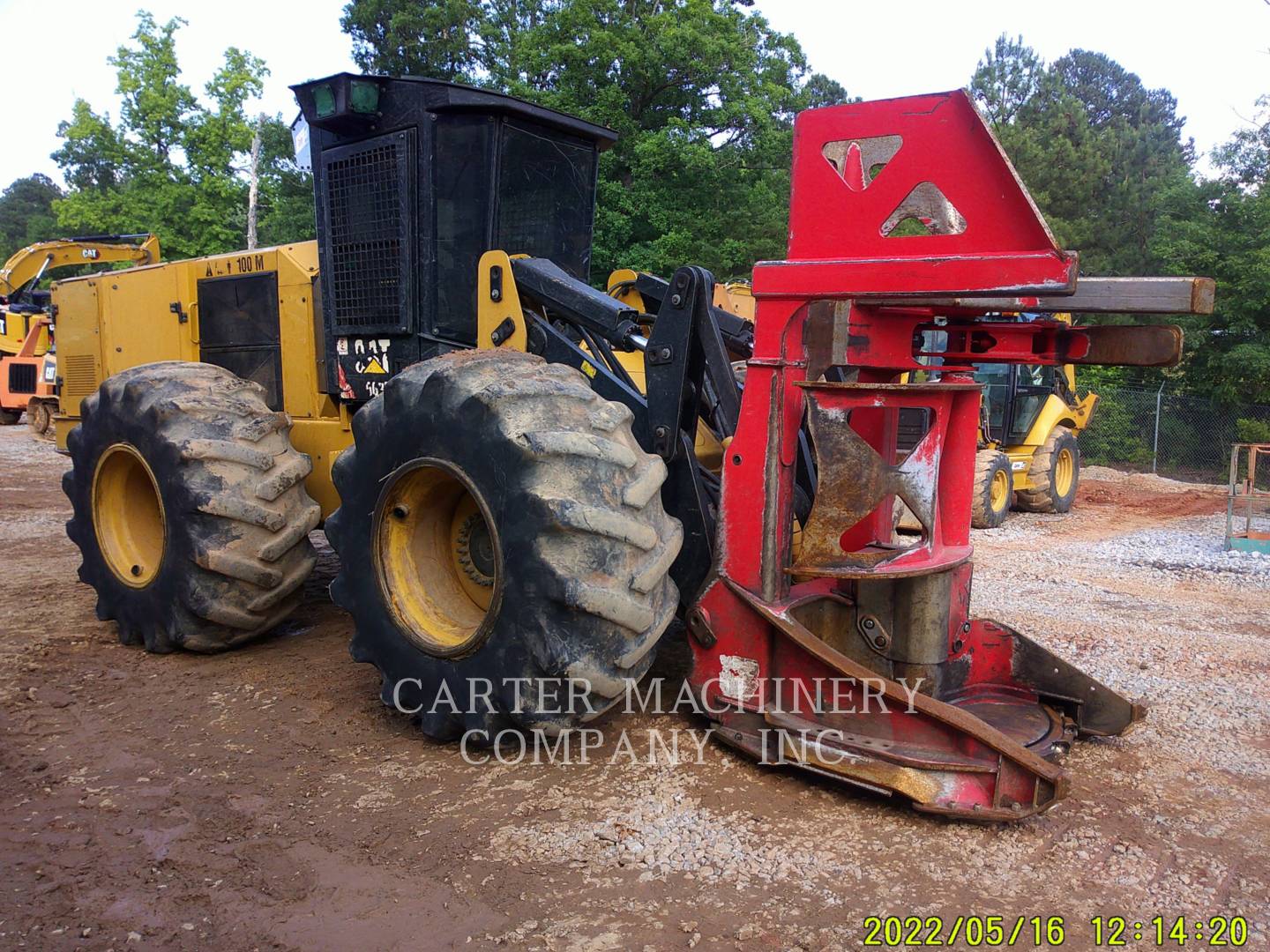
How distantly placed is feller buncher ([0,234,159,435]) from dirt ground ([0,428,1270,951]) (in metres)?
13.1

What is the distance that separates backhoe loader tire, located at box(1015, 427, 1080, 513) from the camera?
12617 millimetres

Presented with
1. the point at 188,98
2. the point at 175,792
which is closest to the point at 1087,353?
the point at 175,792

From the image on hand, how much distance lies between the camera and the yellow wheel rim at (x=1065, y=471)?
1334 cm

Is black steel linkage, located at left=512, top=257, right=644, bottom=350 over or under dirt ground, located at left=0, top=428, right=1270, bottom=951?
over

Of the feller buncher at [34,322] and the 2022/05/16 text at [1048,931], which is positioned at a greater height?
the feller buncher at [34,322]

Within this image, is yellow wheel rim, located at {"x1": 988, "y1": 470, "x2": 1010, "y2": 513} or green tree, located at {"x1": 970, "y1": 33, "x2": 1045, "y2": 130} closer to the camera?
yellow wheel rim, located at {"x1": 988, "y1": 470, "x2": 1010, "y2": 513}

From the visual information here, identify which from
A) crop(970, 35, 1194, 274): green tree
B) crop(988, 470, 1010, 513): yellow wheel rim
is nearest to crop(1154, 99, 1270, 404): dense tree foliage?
crop(970, 35, 1194, 274): green tree

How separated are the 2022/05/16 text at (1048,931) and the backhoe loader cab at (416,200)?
3.40m

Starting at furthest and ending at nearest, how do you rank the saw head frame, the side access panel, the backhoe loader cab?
1. the side access panel
2. the backhoe loader cab
3. the saw head frame

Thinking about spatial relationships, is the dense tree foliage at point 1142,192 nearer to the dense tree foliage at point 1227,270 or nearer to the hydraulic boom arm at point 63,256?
the dense tree foliage at point 1227,270

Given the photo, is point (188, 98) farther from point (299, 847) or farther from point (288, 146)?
point (299, 847)

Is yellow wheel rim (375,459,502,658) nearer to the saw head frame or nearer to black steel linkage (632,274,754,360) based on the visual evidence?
the saw head frame

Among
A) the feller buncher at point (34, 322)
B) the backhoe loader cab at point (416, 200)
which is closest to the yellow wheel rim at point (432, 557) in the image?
the backhoe loader cab at point (416, 200)

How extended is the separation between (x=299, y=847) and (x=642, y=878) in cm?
110
